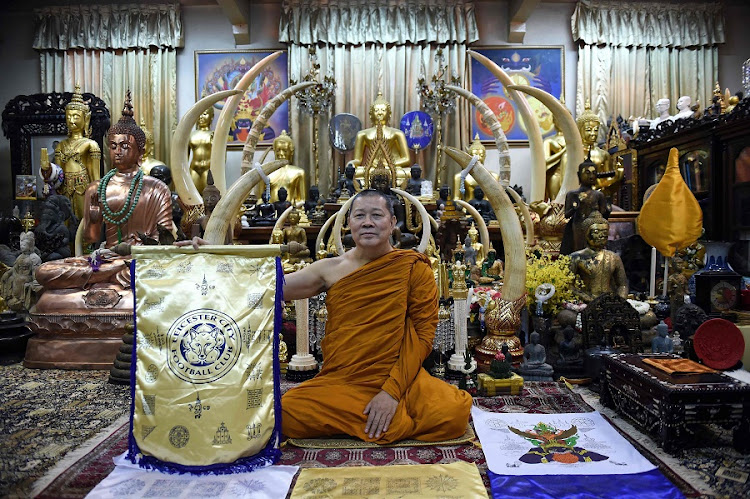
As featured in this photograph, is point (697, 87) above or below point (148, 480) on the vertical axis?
above

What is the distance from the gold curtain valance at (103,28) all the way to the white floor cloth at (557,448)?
7.55 metres

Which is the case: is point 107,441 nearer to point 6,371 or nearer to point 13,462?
point 13,462

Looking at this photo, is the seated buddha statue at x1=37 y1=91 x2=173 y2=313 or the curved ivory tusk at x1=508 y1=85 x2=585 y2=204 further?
the curved ivory tusk at x1=508 y1=85 x2=585 y2=204

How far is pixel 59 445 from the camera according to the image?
242cm

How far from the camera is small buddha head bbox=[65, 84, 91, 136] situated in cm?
686

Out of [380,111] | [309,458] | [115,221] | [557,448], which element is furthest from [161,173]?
[557,448]

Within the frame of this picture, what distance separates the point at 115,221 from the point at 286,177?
11.5 feet

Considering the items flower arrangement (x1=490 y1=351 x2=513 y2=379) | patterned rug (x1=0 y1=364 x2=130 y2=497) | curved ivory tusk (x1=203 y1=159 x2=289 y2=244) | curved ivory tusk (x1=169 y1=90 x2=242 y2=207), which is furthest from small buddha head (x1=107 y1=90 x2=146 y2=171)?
flower arrangement (x1=490 y1=351 x2=513 y2=379)

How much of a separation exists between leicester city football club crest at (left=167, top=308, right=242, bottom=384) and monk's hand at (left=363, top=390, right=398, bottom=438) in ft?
1.99

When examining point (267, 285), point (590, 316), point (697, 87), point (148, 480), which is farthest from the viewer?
point (697, 87)

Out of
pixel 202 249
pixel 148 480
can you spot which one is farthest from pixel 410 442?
pixel 202 249

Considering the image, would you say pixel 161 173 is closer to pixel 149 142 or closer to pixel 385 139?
pixel 149 142

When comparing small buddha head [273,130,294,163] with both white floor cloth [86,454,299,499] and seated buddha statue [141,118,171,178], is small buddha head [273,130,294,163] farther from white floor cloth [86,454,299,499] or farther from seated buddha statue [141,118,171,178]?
white floor cloth [86,454,299,499]

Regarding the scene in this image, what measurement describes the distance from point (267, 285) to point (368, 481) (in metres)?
0.81
